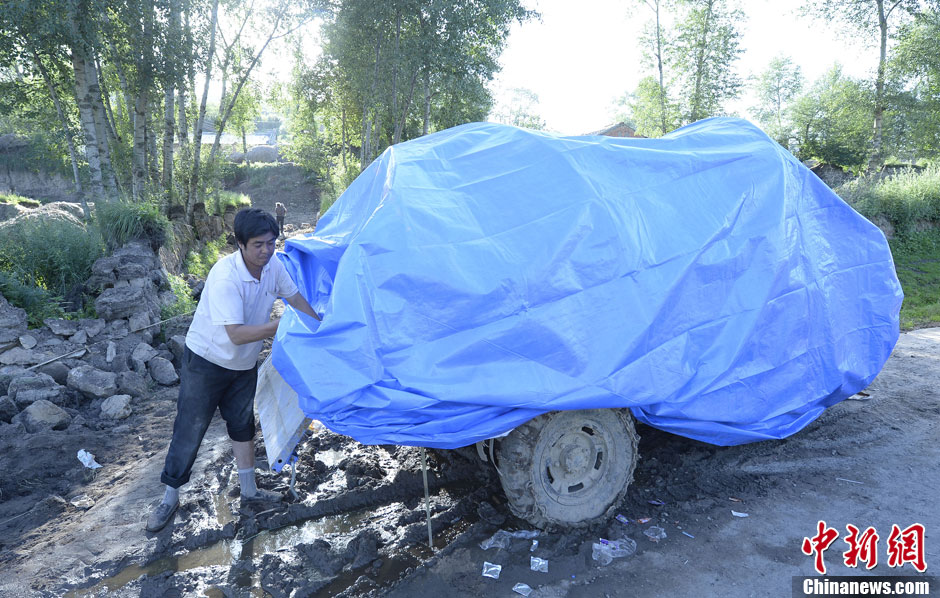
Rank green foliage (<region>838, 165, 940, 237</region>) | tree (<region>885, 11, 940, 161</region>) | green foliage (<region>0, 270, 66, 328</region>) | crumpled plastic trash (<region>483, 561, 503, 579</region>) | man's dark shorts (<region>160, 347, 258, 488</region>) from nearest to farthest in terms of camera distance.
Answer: crumpled plastic trash (<region>483, 561, 503, 579</region>)
man's dark shorts (<region>160, 347, 258, 488</region>)
green foliage (<region>0, 270, 66, 328</region>)
green foliage (<region>838, 165, 940, 237</region>)
tree (<region>885, 11, 940, 161</region>)

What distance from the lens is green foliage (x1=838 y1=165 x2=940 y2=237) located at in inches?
512

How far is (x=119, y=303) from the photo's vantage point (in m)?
6.51

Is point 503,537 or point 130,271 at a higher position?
point 130,271

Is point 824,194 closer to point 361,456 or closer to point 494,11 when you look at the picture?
point 361,456

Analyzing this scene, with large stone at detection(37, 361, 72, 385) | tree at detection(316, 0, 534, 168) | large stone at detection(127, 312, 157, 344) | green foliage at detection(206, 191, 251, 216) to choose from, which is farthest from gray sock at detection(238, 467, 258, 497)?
tree at detection(316, 0, 534, 168)

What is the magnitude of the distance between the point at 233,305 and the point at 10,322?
4479mm

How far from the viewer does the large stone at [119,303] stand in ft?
21.2

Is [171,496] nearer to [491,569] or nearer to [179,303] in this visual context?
[491,569]

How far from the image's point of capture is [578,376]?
2.69m

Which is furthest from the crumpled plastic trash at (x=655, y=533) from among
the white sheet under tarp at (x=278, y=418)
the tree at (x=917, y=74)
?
the tree at (x=917, y=74)

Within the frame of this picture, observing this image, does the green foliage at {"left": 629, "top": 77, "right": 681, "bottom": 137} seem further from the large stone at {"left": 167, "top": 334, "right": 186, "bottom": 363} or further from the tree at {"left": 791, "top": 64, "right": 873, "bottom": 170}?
the large stone at {"left": 167, "top": 334, "right": 186, "bottom": 363}

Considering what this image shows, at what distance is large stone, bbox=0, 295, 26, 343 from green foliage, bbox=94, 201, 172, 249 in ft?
7.11

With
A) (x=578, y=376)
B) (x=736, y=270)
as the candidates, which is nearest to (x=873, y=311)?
(x=736, y=270)

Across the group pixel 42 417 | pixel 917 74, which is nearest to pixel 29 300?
pixel 42 417
